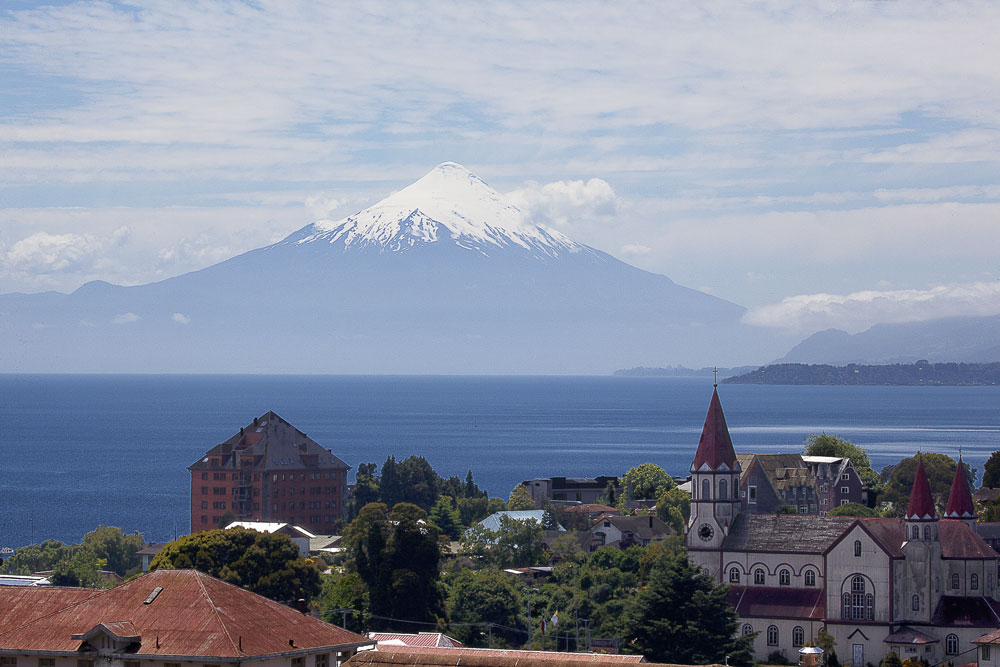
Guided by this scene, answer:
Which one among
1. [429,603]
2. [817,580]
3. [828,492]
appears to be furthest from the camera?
[828,492]

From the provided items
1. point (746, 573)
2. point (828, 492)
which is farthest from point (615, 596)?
point (828, 492)

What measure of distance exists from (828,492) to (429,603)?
180ft

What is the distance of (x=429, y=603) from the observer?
2963 inches

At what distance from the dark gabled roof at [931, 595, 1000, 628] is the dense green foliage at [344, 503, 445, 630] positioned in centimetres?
2359

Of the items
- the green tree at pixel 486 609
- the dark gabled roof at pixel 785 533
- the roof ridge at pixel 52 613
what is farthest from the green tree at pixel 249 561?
the roof ridge at pixel 52 613

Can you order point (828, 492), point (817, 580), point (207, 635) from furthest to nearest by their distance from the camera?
1. point (828, 492)
2. point (817, 580)
3. point (207, 635)

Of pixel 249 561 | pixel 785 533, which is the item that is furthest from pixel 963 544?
pixel 249 561

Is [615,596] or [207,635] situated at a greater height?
[207,635]

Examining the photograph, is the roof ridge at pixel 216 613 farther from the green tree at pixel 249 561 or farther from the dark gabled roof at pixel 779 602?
the dark gabled roof at pixel 779 602

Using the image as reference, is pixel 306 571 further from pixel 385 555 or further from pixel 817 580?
pixel 817 580

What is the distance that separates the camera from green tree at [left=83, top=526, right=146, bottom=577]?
108 m

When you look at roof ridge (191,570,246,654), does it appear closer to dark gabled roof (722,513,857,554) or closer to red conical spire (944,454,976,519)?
dark gabled roof (722,513,857,554)

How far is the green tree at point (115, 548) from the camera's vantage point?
108 meters

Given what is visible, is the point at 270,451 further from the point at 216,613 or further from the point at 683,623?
the point at 216,613
